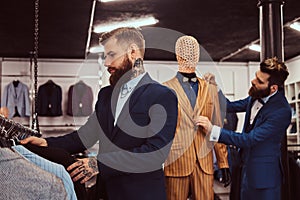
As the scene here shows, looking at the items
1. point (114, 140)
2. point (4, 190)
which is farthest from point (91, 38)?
point (4, 190)

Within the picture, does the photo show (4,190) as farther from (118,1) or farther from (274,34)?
(118,1)

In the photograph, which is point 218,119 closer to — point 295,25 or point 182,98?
point 182,98

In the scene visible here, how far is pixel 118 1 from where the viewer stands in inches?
207

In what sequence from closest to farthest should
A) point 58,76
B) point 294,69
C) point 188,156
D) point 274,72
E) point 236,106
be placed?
point 188,156 → point 274,72 → point 236,106 → point 58,76 → point 294,69

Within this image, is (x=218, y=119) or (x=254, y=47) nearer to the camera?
(x=218, y=119)

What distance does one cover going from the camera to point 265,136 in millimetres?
2744

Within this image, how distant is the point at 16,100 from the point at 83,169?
743 centimetres

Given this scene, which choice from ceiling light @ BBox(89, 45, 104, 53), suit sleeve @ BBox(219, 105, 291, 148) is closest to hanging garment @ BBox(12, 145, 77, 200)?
suit sleeve @ BBox(219, 105, 291, 148)

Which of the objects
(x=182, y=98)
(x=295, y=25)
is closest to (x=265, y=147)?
(x=182, y=98)

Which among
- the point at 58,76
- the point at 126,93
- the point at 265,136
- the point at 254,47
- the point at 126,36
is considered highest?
the point at 254,47

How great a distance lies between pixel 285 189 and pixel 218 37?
4.06 meters

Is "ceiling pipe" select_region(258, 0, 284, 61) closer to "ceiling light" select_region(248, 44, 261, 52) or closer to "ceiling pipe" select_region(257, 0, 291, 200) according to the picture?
"ceiling pipe" select_region(257, 0, 291, 200)

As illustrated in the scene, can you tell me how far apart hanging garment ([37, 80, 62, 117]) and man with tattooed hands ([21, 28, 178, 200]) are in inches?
273

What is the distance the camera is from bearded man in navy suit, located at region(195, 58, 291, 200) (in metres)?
2.75
